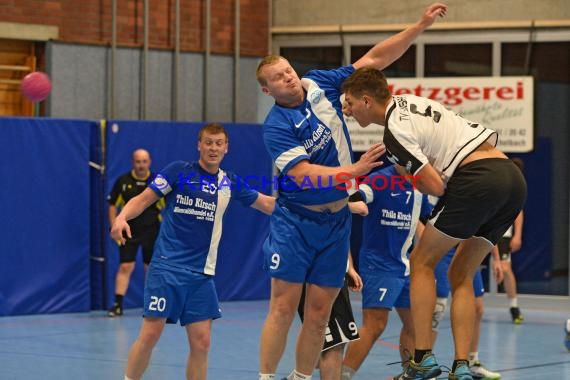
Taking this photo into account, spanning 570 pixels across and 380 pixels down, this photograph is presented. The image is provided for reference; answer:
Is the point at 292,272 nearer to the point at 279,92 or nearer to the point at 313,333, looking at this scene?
the point at 313,333

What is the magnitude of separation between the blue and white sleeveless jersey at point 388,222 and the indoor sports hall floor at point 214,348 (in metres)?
1.10

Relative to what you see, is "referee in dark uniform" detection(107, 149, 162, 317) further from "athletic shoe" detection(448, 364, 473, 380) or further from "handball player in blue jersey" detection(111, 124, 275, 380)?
"athletic shoe" detection(448, 364, 473, 380)

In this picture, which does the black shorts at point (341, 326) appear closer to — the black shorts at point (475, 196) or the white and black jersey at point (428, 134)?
the black shorts at point (475, 196)

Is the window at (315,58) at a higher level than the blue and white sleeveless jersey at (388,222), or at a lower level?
higher

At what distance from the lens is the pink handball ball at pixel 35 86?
1335cm

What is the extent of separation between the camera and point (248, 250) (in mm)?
15727

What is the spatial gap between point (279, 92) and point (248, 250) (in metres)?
8.60

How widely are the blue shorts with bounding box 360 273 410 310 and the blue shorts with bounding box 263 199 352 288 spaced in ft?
4.76

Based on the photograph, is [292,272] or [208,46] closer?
[292,272]

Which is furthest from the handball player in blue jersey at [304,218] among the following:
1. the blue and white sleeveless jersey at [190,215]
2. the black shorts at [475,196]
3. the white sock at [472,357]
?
the white sock at [472,357]

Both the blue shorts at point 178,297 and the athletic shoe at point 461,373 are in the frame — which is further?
the blue shorts at point 178,297

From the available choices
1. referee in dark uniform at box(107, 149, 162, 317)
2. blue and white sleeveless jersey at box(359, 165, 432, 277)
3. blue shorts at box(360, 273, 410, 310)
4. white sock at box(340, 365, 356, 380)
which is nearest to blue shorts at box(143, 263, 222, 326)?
white sock at box(340, 365, 356, 380)

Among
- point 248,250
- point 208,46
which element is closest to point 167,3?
point 208,46

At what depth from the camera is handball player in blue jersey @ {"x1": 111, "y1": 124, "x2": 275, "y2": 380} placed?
788cm
